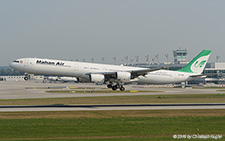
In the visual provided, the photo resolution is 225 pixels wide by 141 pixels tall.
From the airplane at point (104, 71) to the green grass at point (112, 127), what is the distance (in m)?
22.8

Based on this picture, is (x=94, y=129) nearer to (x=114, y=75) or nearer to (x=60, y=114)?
(x=60, y=114)

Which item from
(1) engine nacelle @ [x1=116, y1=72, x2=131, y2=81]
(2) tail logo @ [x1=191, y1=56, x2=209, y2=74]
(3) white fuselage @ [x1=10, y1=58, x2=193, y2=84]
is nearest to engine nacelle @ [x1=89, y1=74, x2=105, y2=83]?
(3) white fuselage @ [x1=10, y1=58, x2=193, y2=84]

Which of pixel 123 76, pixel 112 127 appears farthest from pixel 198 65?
pixel 112 127

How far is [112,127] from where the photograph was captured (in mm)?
33156

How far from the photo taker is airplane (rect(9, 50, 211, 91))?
203 feet

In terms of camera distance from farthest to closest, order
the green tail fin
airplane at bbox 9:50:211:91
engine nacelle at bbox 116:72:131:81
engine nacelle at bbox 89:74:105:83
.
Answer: the green tail fin < engine nacelle at bbox 116:72:131:81 < engine nacelle at bbox 89:74:105:83 < airplane at bbox 9:50:211:91

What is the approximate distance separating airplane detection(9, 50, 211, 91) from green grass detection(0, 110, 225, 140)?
2278 centimetres

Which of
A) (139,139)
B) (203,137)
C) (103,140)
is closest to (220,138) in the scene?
(203,137)

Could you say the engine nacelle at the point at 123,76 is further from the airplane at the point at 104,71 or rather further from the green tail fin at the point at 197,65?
the green tail fin at the point at 197,65

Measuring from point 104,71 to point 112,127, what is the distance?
3482 centimetres

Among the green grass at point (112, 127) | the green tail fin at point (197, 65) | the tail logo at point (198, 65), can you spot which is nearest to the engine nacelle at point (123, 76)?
the green tail fin at point (197, 65)

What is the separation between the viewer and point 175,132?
100ft

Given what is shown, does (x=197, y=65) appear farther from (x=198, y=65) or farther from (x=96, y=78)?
(x=96, y=78)

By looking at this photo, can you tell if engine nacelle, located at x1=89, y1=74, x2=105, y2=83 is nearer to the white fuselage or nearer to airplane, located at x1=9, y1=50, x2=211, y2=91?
airplane, located at x1=9, y1=50, x2=211, y2=91
